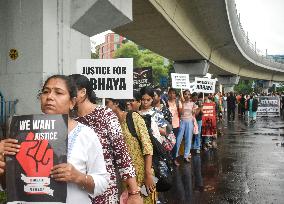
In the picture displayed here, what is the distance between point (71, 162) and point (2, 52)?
17.2 ft

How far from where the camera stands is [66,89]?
7.52 feet

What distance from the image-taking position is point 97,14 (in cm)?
736

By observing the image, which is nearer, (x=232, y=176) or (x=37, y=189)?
(x=37, y=189)

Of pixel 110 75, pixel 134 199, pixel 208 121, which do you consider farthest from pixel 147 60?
pixel 134 199

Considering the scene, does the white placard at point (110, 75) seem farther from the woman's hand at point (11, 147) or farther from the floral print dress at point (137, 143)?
the woman's hand at point (11, 147)

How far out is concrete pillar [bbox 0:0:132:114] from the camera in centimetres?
650

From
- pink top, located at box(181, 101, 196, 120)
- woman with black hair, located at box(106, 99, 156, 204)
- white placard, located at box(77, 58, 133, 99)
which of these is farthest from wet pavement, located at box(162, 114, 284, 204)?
woman with black hair, located at box(106, 99, 156, 204)

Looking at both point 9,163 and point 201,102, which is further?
point 201,102

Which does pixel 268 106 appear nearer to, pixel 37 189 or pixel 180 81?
pixel 180 81

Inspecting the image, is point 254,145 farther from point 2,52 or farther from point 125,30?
point 2,52

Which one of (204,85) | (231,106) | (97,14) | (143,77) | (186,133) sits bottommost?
(186,133)

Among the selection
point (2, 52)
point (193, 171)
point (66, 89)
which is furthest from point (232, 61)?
point (66, 89)

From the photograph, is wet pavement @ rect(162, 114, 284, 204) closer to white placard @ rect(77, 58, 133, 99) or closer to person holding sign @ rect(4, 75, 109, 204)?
white placard @ rect(77, 58, 133, 99)

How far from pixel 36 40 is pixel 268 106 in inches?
1083
